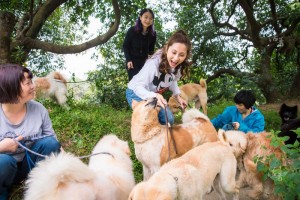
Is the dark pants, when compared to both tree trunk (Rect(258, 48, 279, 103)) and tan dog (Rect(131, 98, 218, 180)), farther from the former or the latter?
tree trunk (Rect(258, 48, 279, 103))

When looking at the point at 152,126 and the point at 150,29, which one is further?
the point at 150,29

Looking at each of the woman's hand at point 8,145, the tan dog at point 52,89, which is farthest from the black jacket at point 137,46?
the woman's hand at point 8,145

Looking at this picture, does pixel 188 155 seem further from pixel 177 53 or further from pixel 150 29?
pixel 150 29

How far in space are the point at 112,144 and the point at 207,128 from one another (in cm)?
144

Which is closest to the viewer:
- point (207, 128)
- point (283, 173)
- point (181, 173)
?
point (283, 173)

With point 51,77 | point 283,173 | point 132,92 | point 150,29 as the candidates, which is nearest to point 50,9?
point 51,77

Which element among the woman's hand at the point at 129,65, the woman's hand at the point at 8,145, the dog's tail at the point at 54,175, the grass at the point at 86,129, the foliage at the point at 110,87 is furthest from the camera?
the foliage at the point at 110,87

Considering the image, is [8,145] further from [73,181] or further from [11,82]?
[73,181]

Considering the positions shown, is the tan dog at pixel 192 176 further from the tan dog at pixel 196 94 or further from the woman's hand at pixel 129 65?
the tan dog at pixel 196 94

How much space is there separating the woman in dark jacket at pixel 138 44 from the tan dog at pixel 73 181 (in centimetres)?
259

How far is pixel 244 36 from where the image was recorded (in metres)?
11.2

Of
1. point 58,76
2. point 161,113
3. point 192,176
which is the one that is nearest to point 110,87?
point 58,76

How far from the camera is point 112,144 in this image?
3.14 m

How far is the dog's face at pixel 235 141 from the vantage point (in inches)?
142
